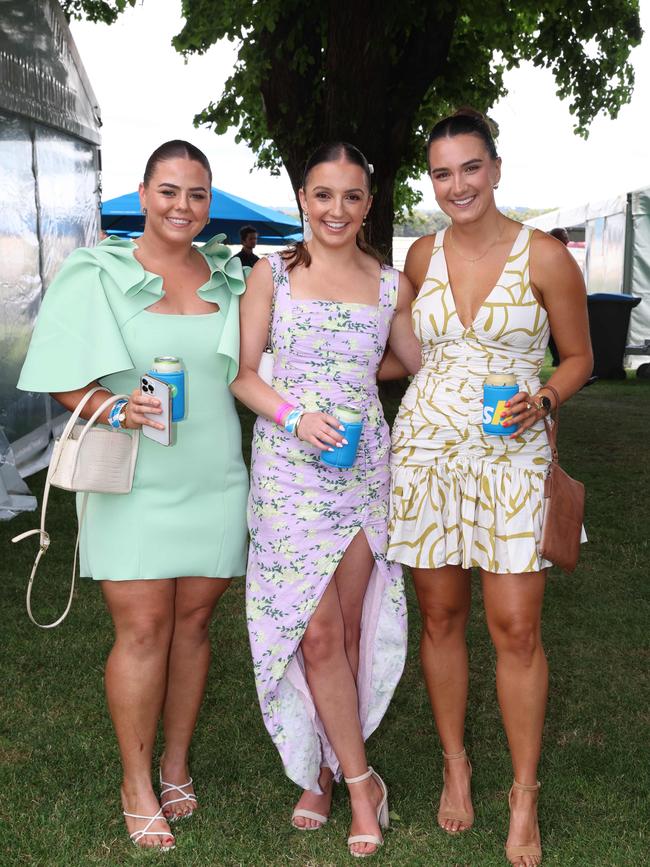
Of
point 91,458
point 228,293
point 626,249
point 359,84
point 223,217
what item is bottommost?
point 91,458

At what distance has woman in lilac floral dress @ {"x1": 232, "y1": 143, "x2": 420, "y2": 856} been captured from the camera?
9.25 ft

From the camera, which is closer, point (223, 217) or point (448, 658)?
point (448, 658)

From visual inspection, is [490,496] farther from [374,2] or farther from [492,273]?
[374,2]

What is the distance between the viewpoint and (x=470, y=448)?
111 inches

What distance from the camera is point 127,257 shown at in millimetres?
2762

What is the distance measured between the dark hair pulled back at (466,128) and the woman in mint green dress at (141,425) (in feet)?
2.26

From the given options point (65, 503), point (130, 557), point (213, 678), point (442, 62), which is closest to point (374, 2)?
point (442, 62)

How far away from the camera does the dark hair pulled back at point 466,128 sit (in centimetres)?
280

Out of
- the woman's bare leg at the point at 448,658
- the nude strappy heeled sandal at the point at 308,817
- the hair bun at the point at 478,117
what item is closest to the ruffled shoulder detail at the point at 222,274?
the hair bun at the point at 478,117

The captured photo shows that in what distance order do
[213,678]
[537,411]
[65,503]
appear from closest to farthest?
[537,411]
[213,678]
[65,503]

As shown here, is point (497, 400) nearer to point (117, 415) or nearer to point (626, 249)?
point (117, 415)

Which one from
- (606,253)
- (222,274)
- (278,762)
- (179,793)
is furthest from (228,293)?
(606,253)

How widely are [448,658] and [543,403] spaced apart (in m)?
0.87

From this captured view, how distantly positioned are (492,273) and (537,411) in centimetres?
45
